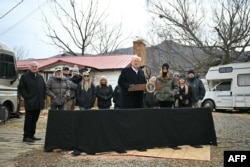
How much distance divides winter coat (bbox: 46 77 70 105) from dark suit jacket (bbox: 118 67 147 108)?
5.38 ft

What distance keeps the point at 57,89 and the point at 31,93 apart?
2.25 feet

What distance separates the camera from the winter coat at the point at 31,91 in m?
8.22

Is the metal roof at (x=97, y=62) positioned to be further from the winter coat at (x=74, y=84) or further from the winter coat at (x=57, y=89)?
the winter coat at (x=57, y=89)

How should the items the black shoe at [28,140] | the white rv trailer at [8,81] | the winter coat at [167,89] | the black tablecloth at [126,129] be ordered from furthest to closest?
1. the white rv trailer at [8,81]
2. the black shoe at [28,140]
3. the winter coat at [167,89]
4. the black tablecloth at [126,129]

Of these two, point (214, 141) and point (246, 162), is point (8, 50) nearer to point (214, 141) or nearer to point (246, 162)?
point (214, 141)

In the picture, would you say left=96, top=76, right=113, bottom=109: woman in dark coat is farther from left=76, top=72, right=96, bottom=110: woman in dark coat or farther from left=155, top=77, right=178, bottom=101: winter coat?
left=155, top=77, right=178, bottom=101: winter coat

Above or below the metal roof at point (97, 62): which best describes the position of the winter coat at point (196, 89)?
below

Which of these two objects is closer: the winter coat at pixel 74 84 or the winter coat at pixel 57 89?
the winter coat at pixel 57 89

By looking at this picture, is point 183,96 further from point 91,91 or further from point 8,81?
point 8,81

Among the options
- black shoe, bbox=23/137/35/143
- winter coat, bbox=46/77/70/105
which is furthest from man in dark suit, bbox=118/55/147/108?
black shoe, bbox=23/137/35/143

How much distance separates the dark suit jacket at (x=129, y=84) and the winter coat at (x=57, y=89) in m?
1.64

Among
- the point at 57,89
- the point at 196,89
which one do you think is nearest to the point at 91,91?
the point at 57,89

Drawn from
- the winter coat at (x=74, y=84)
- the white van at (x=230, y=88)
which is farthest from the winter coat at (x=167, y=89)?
the white van at (x=230, y=88)

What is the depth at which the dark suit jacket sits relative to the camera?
7695 mm
